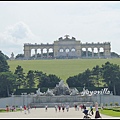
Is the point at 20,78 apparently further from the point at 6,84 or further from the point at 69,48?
the point at 69,48

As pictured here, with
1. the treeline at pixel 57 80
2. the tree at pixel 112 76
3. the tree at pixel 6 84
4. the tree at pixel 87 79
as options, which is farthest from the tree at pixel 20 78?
the tree at pixel 112 76

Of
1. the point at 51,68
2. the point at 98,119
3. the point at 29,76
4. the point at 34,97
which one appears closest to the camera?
the point at 98,119

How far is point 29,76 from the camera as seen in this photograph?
71625mm

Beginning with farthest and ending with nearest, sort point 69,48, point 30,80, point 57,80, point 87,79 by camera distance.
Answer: point 69,48 < point 57,80 < point 30,80 < point 87,79

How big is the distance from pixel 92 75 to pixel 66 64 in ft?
87.7

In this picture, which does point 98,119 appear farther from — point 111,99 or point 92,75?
point 92,75

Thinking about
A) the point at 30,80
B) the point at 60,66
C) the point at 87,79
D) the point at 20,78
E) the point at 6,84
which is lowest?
the point at 6,84

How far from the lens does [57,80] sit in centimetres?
7212

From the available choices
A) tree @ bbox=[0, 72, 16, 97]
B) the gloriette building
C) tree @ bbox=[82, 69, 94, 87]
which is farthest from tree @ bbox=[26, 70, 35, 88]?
the gloriette building

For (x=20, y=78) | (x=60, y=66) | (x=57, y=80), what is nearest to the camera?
(x=57, y=80)

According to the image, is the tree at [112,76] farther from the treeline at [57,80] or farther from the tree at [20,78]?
the tree at [20,78]

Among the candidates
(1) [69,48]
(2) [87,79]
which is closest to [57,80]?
(2) [87,79]

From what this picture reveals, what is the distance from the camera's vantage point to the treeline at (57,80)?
66.9 metres

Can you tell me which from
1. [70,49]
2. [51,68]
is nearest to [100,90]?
[51,68]
